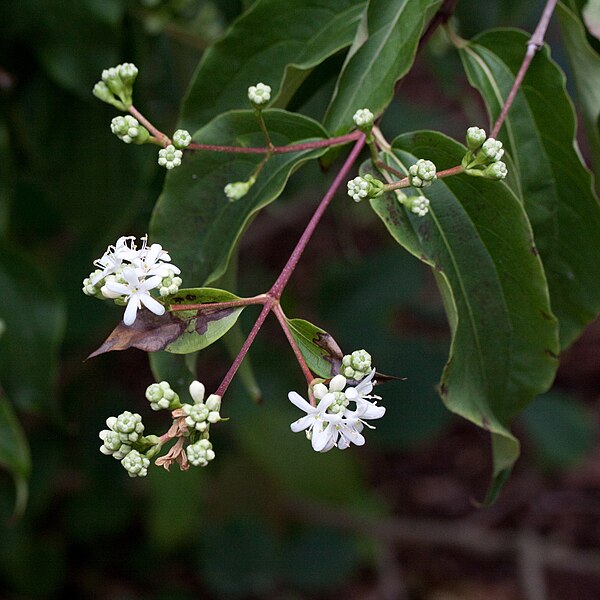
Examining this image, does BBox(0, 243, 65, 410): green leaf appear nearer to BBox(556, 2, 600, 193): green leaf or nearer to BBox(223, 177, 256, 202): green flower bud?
BBox(223, 177, 256, 202): green flower bud

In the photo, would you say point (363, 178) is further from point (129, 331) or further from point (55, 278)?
point (55, 278)

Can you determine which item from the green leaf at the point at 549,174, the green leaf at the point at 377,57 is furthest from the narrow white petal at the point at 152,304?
the green leaf at the point at 549,174

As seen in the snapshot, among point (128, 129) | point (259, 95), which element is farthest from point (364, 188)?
point (128, 129)

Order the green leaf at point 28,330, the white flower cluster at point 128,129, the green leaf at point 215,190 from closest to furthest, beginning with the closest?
the white flower cluster at point 128,129 → the green leaf at point 215,190 → the green leaf at point 28,330

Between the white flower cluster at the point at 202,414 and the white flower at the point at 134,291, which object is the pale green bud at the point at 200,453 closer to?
the white flower cluster at the point at 202,414

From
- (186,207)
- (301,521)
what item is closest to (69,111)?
(186,207)

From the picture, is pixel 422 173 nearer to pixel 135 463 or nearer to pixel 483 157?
pixel 483 157
